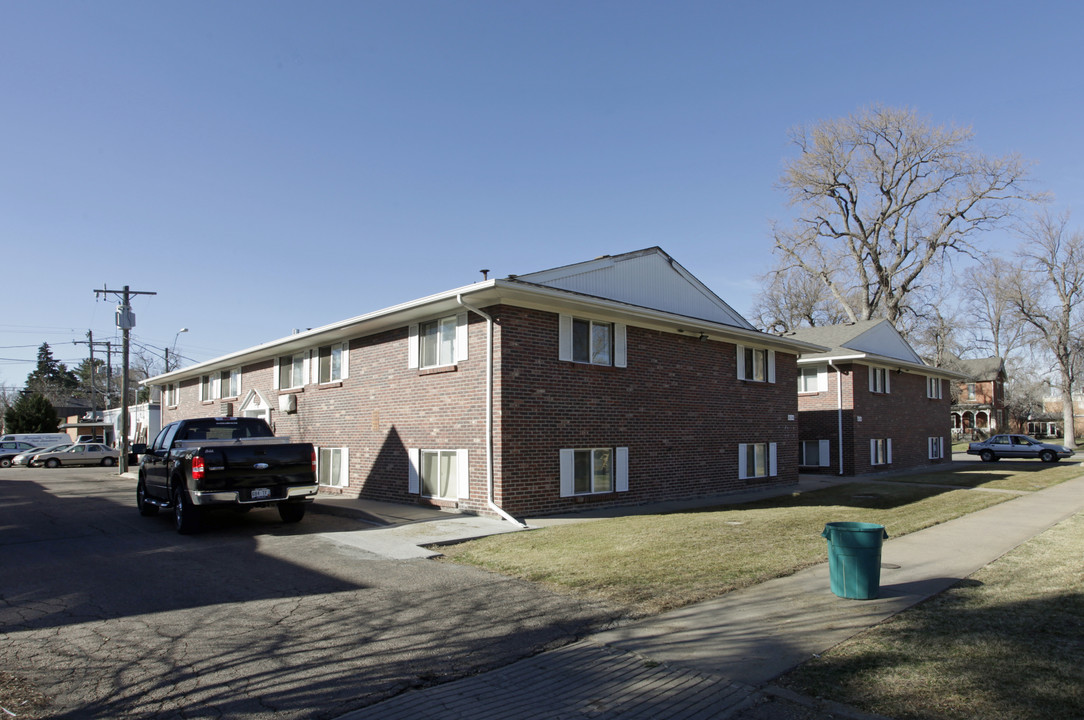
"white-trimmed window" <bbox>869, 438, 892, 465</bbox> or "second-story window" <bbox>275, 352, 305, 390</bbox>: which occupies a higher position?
"second-story window" <bbox>275, 352, 305, 390</bbox>

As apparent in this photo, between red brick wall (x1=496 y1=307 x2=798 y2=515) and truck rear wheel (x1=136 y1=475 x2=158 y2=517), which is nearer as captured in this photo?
red brick wall (x1=496 y1=307 x2=798 y2=515)

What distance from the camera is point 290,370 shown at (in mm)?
22188

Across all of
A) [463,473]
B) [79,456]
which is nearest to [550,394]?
[463,473]

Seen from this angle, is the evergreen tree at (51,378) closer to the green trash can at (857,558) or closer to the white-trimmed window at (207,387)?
the white-trimmed window at (207,387)

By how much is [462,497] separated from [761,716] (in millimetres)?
10177

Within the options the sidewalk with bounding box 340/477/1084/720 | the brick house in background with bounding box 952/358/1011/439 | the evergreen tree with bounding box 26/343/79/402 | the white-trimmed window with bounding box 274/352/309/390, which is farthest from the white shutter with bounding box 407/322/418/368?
the evergreen tree with bounding box 26/343/79/402

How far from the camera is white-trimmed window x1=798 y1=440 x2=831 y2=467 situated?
87.6 feet

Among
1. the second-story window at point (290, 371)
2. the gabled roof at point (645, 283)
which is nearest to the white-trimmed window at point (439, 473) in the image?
the gabled roof at point (645, 283)

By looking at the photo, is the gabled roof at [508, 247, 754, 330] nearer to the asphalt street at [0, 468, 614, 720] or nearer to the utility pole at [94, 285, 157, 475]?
the asphalt street at [0, 468, 614, 720]

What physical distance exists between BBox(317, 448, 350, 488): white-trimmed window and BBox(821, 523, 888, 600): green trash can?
13795 millimetres

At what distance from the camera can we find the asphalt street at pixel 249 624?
5023 millimetres

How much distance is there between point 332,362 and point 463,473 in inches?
284

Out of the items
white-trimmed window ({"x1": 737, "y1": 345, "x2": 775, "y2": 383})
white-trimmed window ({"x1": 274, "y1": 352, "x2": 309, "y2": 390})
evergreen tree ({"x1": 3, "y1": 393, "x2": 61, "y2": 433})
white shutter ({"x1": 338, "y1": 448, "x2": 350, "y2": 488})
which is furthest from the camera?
evergreen tree ({"x1": 3, "y1": 393, "x2": 61, "y2": 433})

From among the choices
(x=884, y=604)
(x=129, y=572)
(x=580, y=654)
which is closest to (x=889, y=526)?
(x=884, y=604)
